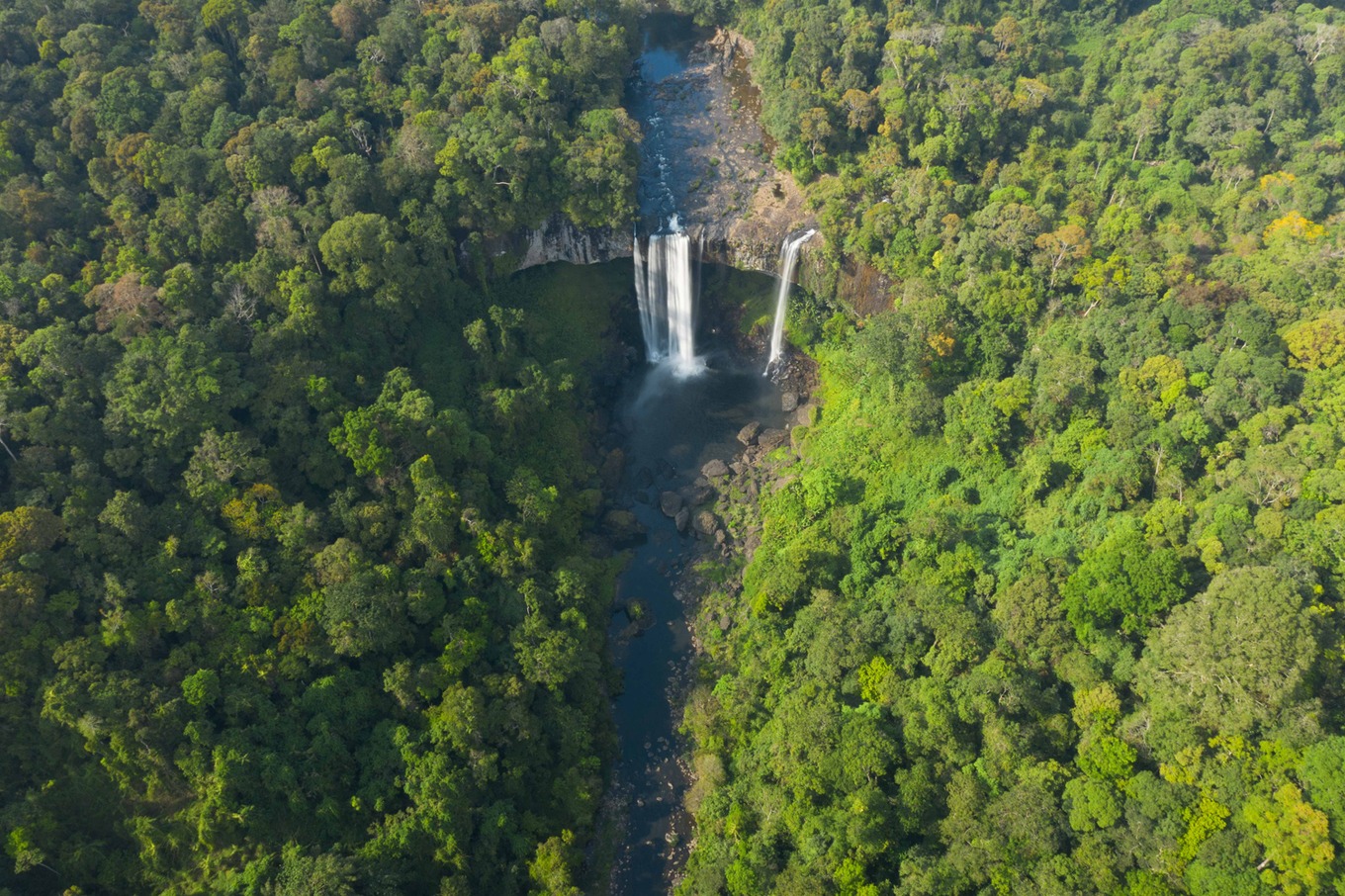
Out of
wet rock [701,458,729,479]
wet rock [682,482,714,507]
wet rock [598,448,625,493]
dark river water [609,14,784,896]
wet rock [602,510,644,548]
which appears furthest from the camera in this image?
wet rock [598,448,625,493]

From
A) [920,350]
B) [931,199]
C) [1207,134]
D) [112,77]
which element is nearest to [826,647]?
[920,350]

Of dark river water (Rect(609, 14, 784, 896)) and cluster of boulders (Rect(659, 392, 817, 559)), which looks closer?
dark river water (Rect(609, 14, 784, 896))

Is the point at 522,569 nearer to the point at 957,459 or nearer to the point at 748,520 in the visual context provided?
the point at 748,520

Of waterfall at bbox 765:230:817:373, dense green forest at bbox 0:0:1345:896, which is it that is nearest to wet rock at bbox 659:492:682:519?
dense green forest at bbox 0:0:1345:896

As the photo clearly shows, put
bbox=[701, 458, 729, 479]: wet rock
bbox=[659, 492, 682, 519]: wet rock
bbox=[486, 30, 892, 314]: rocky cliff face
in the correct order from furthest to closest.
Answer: bbox=[486, 30, 892, 314]: rocky cliff face
bbox=[701, 458, 729, 479]: wet rock
bbox=[659, 492, 682, 519]: wet rock

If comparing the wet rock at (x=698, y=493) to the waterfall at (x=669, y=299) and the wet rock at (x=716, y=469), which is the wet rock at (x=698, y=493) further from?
the waterfall at (x=669, y=299)

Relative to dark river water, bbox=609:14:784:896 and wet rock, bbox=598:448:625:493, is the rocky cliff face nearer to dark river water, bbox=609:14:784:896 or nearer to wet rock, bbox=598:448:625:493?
dark river water, bbox=609:14:784:896

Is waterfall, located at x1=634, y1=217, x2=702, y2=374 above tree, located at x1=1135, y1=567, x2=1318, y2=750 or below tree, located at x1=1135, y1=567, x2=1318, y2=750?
above
